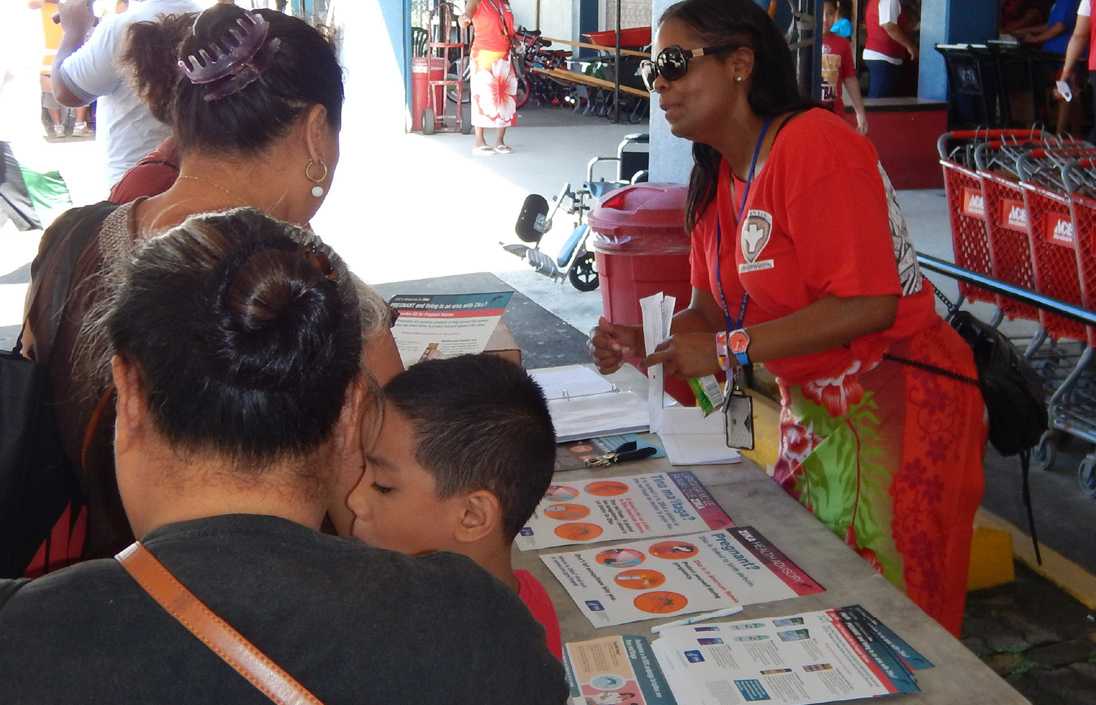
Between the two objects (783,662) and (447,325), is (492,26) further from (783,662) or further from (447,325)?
(783,662)

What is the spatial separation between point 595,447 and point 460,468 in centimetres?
91

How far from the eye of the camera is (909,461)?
2436 millimetres

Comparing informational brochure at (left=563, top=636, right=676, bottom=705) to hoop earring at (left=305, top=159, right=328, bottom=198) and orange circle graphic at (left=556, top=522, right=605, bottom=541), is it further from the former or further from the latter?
hoop earring at (left=305, top=159, right=328, bottom=198)

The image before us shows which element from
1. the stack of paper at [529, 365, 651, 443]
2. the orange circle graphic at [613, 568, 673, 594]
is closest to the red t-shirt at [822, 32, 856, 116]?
the stack of paper at [529, 365, 651, 443]

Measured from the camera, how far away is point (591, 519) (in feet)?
7.58

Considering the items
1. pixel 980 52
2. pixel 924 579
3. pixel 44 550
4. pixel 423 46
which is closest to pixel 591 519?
pixel 924 579

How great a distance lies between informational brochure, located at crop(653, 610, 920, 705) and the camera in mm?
1692

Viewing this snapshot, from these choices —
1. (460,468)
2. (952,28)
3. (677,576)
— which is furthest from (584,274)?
(952,28)

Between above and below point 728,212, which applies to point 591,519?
below

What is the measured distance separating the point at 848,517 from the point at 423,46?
1722cm

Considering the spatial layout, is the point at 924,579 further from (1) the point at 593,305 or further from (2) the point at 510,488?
(1) the point at 593,305

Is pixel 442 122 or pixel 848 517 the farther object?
pixel 442 122

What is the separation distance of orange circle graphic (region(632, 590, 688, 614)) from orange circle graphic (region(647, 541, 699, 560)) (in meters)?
0.14

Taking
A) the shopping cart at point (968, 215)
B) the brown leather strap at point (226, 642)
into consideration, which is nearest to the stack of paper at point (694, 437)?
the brown leather strap at point (226, 642)
